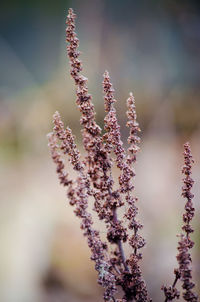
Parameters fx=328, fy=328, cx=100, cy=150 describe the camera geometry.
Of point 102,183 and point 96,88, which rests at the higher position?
point 96,88

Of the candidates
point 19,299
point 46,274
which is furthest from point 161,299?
point 19,299

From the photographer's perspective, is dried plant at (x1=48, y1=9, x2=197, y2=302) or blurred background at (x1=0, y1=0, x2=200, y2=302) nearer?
dried plant at (x1=48, y1=9, x2=197, y2=302)

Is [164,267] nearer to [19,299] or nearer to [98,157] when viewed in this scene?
[19,299]

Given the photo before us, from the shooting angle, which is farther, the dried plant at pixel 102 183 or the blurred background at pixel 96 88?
the blurred background at pixel 96 88

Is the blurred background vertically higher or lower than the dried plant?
higher

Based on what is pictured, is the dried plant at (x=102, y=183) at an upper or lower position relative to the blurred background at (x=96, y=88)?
lower

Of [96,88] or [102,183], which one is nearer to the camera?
[102,183]

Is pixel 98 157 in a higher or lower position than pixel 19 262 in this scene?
lower

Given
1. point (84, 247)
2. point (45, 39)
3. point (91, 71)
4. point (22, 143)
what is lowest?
point (84, 247)
